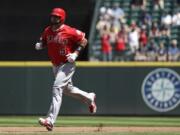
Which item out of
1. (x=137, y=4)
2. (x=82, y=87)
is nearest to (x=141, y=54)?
→ (x=137, y=4)

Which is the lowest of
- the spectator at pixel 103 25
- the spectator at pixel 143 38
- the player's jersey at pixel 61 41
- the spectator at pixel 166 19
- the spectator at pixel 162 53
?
the spectator at pixel 162 53

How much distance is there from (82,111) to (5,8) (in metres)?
5.52

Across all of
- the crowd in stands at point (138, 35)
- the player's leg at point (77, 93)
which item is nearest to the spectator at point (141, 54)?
the crowd in stands at point (138, 35)

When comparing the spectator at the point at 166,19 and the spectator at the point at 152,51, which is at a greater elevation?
the spectator at the point at 166,19

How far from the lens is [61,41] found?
11094mm

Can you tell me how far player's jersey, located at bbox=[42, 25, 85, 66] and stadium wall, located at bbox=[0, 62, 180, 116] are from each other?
Answer: 18.0ft

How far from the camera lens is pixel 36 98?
656 inches

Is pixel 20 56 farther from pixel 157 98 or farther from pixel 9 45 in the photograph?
pixel 157 98

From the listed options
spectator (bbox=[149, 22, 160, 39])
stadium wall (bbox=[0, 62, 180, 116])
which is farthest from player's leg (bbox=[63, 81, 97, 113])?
spectator (bbox=[149, 22, 160, 39])

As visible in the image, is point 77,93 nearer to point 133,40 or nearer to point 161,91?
point 161,91

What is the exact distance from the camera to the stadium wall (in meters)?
16.7

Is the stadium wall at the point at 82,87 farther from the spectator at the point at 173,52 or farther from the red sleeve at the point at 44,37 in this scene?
the red sleeve at the point at 44,37

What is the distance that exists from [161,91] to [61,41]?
619 cm

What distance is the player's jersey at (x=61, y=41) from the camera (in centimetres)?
1110
